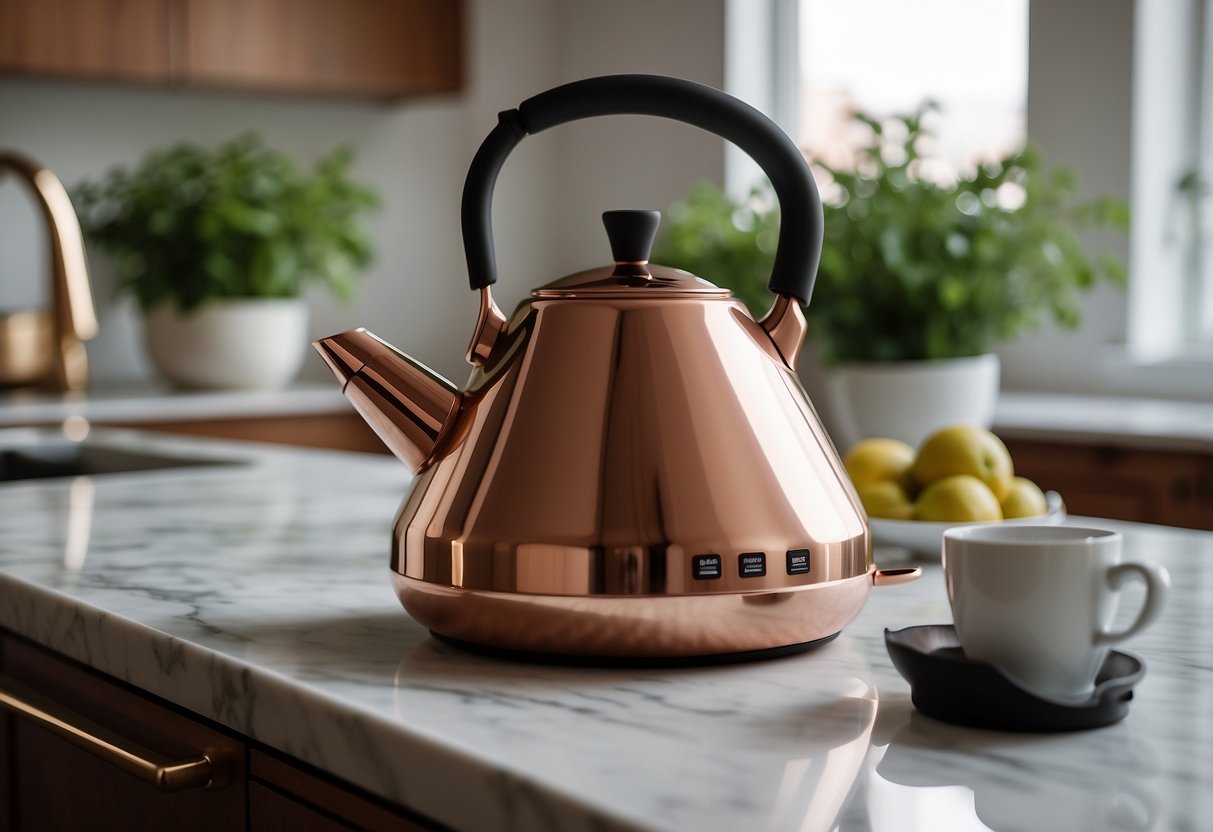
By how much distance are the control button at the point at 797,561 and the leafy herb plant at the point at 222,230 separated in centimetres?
262

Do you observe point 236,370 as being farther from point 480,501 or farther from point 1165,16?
point 480,501

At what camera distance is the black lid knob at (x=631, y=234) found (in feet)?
2.28

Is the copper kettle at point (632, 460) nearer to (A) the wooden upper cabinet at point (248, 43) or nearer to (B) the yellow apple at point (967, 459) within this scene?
(B) the yellow apple at point (967, 459)

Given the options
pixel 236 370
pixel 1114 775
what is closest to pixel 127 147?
pixel 236 370

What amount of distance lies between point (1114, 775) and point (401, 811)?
0.92 ft

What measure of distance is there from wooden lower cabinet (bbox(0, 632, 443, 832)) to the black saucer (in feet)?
0.69

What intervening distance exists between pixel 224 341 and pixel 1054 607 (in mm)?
2856

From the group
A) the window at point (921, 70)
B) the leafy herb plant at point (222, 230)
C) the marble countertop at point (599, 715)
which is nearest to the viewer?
the marble countertop at point (599, 715)

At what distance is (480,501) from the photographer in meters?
0.65

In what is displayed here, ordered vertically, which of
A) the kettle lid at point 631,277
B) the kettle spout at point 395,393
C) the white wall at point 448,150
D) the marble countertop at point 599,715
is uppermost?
the white wall at point 448,150

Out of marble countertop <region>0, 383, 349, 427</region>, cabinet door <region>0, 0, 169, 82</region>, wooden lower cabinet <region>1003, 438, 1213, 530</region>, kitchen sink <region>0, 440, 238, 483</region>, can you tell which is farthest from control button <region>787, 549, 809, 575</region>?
cabinet door <region>0, 0, 169, 82</region>

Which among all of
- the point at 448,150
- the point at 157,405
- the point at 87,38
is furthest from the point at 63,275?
the point at 448,150

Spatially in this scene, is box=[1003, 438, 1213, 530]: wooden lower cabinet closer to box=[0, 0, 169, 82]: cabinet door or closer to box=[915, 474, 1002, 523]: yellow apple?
box=[915, 474, 1002, 523]: yellow apple

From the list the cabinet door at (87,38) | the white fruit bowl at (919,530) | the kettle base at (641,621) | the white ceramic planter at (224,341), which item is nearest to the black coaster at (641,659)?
the kettle base at (641,621)
